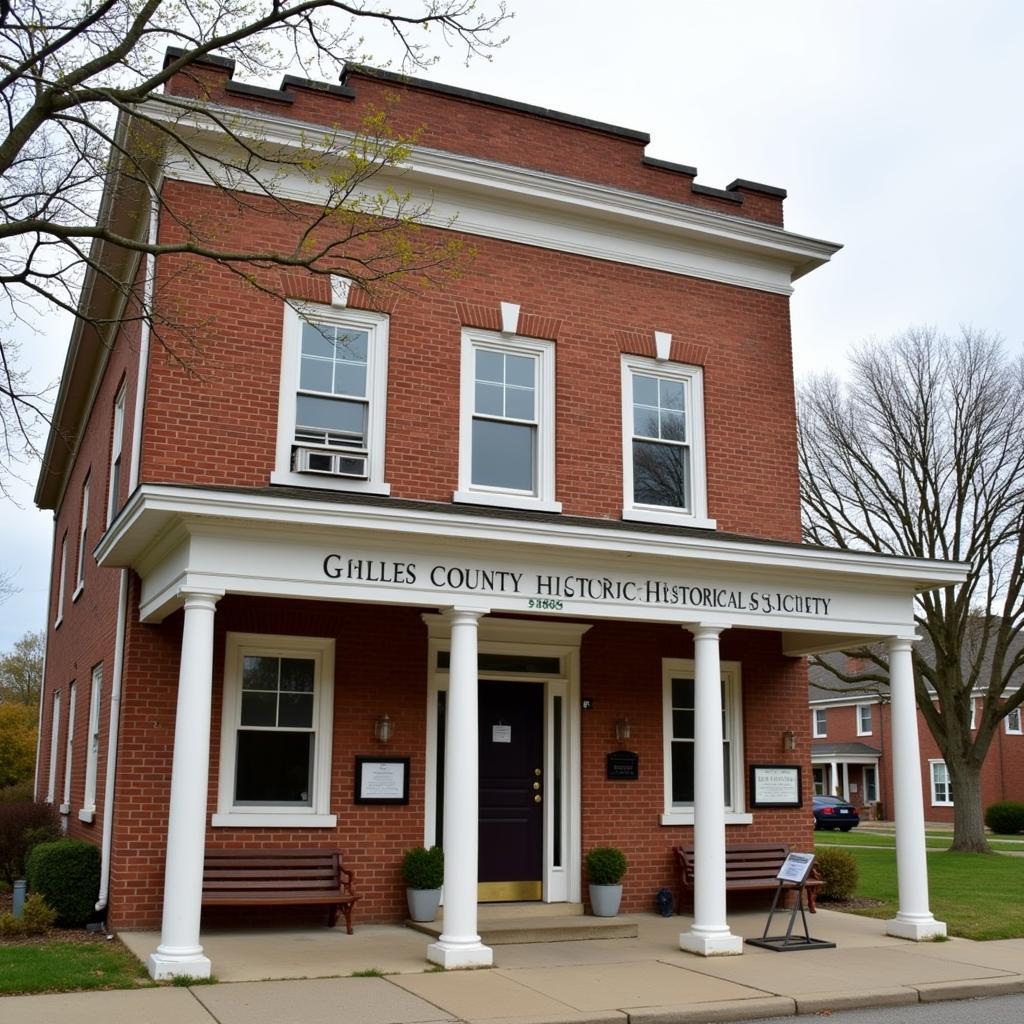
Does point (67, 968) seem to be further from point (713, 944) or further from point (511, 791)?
point (713, 944)

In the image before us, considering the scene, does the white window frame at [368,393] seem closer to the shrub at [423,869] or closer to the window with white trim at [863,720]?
the shrub at [423,869]

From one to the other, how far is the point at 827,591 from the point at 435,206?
6.19m

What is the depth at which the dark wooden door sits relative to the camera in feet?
→ 43.1

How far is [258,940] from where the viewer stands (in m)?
Answer: 11.2

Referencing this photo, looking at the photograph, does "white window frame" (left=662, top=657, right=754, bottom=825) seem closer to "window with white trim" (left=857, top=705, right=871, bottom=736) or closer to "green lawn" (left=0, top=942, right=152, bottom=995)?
"green lawn" (left=0, top=942, right=152, bottom=995)

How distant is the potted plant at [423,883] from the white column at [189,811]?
300cm

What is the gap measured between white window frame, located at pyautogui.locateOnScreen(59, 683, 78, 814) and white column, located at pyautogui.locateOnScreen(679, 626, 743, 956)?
868 centimetres

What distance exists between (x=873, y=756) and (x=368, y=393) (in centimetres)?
4367

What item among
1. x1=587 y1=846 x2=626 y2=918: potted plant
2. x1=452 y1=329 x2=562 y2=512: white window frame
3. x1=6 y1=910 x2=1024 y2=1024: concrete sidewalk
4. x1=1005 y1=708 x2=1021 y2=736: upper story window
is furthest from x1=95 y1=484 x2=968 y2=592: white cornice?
x1=1005 y1=708 x2=1021 y2=736: upper story window

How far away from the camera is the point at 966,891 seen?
17328 millimetres

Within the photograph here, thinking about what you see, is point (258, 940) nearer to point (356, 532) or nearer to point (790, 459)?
point (356, 532)

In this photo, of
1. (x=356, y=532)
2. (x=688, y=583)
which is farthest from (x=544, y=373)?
(x=356, y=532)

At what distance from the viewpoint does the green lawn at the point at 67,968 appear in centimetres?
895

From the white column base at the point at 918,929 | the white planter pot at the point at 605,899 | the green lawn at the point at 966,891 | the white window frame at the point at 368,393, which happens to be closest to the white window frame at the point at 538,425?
the white window frame at the point at 368,393
